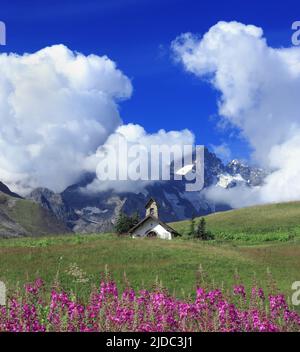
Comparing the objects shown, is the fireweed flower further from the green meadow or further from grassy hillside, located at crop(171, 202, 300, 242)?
grassy hillside, located at crop(171, 202, 300, 242)

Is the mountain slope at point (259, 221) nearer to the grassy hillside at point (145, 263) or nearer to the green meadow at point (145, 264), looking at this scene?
the grassy hillside at point (145, 263)

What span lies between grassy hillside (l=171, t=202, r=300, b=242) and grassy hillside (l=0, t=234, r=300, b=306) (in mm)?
45378

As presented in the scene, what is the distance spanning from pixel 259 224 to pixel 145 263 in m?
85.4

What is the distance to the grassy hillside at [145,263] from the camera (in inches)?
1293

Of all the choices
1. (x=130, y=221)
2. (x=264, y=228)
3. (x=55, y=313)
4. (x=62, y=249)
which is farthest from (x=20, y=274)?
(x=264, y=228)

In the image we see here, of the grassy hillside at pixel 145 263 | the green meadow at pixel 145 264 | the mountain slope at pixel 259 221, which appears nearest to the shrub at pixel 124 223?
the mountain slope at pixel 259 221

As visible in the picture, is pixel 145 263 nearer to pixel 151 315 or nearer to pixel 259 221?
pixel 151 315

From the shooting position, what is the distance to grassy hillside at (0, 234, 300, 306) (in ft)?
108

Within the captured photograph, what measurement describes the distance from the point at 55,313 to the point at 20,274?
2665 centimetres

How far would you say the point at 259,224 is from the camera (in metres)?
121

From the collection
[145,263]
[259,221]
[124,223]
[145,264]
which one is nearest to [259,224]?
[259,221]

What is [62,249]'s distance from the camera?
147 ft

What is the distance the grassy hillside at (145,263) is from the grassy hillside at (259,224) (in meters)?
45.4
